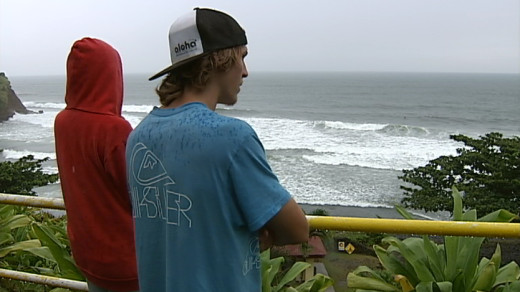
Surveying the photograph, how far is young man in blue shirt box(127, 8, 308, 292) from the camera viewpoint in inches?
48.1

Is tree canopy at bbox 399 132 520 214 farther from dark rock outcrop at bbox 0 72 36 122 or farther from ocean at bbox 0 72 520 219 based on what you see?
dark rock outcrop at bbox 0 72 36 122

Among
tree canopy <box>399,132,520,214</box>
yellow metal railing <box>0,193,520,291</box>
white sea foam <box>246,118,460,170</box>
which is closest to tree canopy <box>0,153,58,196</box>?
tree canopy <box>399,132,520,214</box>

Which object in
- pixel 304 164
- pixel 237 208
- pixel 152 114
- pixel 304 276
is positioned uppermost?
pixel 152 114

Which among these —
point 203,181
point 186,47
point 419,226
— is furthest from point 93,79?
point 419,226

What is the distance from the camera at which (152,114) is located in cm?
139

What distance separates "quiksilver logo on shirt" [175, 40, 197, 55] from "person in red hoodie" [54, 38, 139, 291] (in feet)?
1.68

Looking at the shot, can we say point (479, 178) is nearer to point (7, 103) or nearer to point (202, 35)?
point (202, 35)

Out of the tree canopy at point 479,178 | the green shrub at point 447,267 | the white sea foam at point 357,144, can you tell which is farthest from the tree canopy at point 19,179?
the white sea foam at point 357,144

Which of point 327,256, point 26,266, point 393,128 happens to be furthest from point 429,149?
point 26,266

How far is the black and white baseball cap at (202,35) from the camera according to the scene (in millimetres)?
1324

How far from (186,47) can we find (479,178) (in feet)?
57.4

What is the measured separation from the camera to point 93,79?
1.92 metres

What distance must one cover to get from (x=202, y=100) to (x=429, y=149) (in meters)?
36.6

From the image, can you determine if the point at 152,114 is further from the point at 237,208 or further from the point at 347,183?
the point at 347,183
